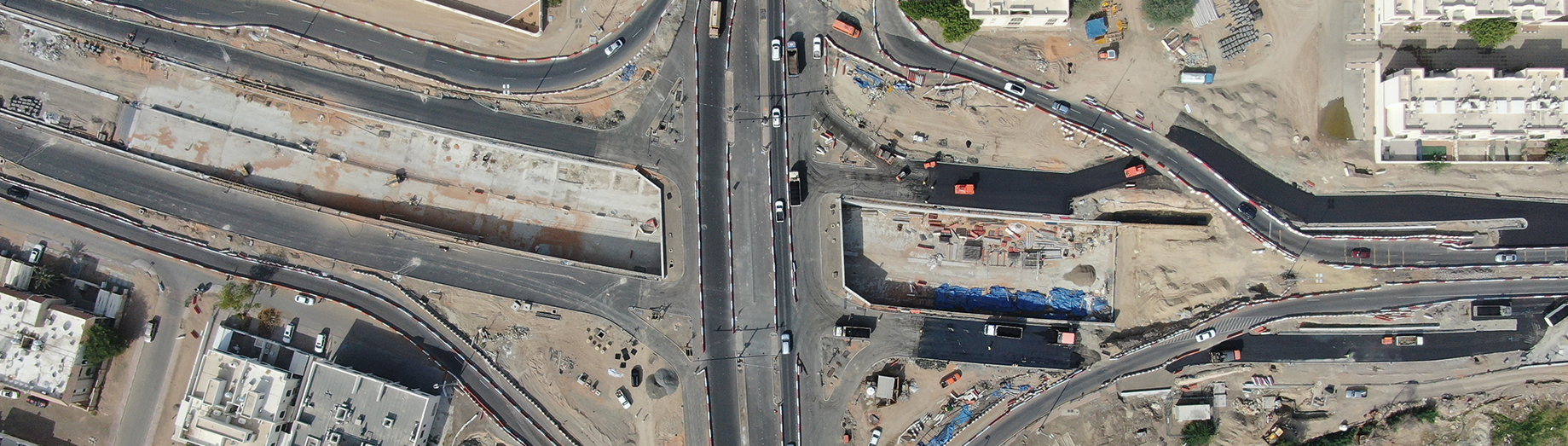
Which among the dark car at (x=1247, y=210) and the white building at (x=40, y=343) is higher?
the dark car at (x=1247, y=210)

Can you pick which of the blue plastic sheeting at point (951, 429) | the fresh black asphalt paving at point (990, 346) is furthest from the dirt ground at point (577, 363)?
the fresh black asphalt paving at point (990, 346)

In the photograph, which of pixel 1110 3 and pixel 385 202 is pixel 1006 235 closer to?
pixel 1110 3

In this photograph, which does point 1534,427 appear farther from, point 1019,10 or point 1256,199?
point 1019,10

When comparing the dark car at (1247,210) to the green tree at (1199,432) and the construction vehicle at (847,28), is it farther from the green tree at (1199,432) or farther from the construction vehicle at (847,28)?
the construction vehicle at (847,28)

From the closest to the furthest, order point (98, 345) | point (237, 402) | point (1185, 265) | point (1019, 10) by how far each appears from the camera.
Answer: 1. point (1019, 10)
2. point (237, 402)
3. point (98, 345)
4. point (1185, 265)

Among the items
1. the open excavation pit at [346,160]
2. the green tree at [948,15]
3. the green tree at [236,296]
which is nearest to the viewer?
the green tree at [948,15]

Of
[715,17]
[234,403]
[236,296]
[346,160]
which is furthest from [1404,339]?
[236,296]

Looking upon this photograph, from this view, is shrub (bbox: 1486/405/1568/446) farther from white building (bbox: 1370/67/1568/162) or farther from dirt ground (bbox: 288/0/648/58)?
dirt ground (bbox: 288/0/648/58)
